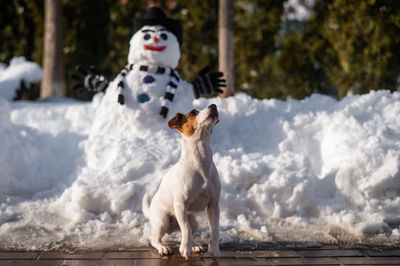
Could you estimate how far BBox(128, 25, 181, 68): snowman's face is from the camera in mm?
Result: 5648

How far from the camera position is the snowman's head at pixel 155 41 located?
18.6 feet

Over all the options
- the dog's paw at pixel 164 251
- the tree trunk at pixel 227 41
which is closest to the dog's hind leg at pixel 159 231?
the dog's paw at pixel 164 251

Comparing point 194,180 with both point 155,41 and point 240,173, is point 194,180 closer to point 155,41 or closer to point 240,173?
point 240,173

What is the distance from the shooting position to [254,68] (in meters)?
12.7

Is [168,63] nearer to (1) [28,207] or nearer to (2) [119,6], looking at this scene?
(1) [28,207]

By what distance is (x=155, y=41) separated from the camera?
561 cm

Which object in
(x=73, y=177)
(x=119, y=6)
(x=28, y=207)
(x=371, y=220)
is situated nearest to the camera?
(x=371, y=220)

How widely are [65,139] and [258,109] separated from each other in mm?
2950

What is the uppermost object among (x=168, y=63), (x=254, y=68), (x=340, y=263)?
(x=254, y=68)

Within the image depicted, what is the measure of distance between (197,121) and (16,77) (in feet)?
20.1

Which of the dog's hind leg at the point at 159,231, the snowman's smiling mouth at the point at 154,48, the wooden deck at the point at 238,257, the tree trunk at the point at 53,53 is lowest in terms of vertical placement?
the wooden deck at the point at 238,257

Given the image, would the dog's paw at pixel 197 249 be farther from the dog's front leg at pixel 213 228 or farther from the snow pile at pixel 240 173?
the snow pile at pixel 240 173

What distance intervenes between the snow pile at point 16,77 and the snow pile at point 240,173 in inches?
64.0

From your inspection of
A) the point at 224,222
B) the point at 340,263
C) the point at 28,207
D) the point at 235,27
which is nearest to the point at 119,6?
the point at 235,27
